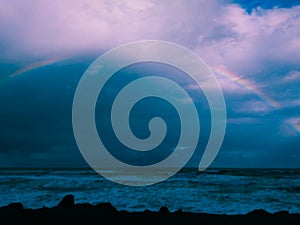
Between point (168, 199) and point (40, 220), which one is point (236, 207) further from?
point (40, 220)

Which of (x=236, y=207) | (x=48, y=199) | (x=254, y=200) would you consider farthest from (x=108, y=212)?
(x=254, y=200)

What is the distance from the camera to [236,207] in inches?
578

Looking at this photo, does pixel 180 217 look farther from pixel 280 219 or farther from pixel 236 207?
pixel 236 207

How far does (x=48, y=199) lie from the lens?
673 inches

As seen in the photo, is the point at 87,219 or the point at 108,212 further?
the point at 108,212

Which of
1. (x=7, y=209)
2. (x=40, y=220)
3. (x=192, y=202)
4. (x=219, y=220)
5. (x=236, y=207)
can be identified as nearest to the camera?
(x=40, y=220)

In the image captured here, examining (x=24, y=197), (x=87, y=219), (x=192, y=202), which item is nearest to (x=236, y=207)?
(x=192, y=202)

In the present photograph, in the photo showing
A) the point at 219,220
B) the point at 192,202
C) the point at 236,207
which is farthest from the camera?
the point at 192,202

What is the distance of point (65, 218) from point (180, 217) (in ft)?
9.67

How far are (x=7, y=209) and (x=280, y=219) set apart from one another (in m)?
7.47

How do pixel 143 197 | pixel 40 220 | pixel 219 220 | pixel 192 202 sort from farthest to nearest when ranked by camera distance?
pixel 143 197 → pixel 192 202 → pixel 219 220 → pixel 40 220

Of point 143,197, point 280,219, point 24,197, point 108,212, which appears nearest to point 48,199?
point 24,197

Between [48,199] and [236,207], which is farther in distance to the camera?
[48,199]

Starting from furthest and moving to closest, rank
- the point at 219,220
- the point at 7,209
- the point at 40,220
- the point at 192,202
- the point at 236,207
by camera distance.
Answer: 1. the point at 192,202
2. the point at 236,207
3. the point at 7,209
4. the point at 219,220
5. the point at 40,220
